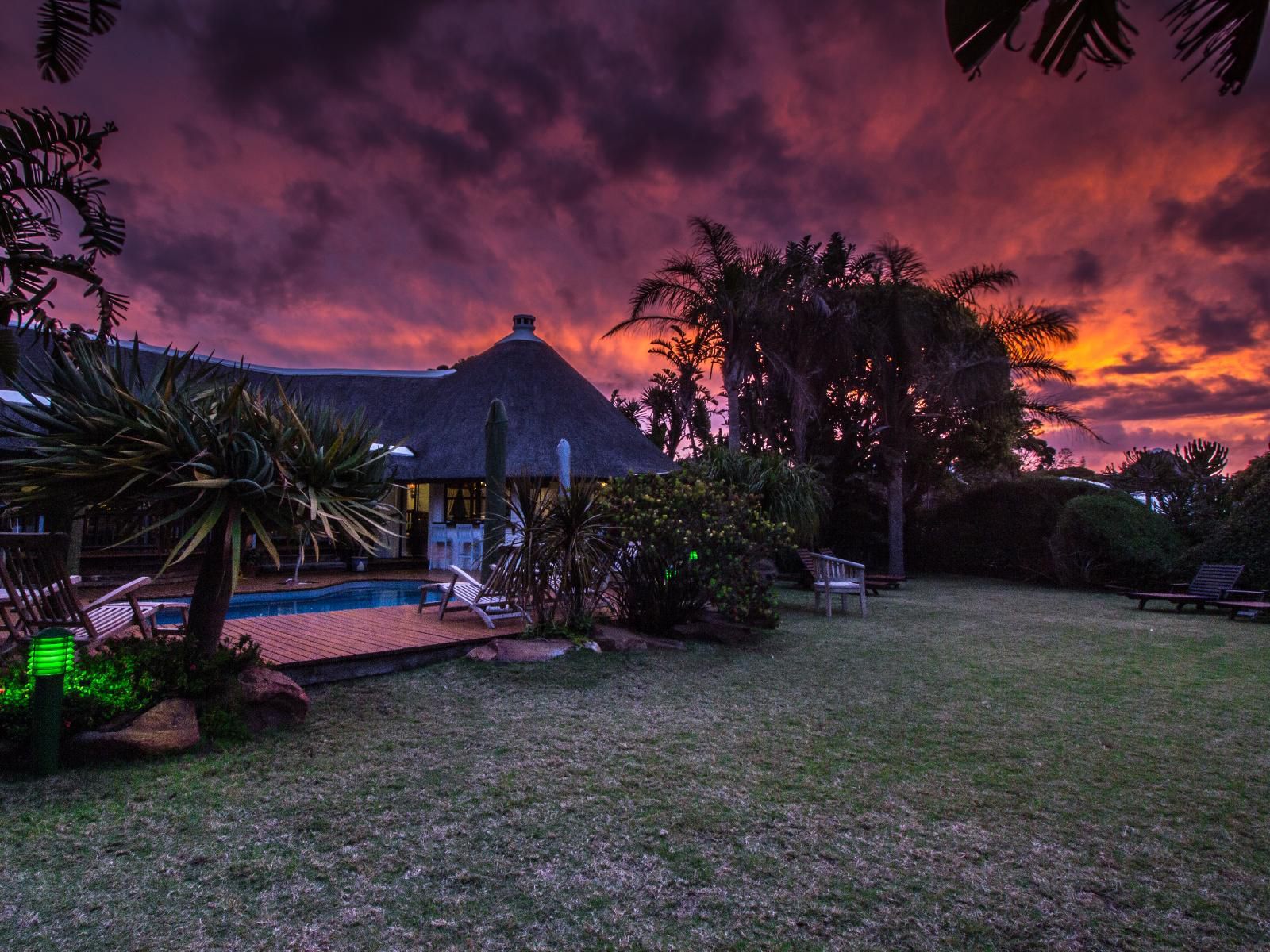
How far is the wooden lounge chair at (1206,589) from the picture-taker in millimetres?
10617

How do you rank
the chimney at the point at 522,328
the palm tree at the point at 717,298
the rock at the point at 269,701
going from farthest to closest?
the chimney at the point at 522,328 < the palm tree at the point at 717,298 < the rock at the point at 269,701

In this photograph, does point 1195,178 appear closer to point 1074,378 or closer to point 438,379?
point 1074,378

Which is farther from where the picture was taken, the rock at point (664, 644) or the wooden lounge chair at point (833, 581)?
the wooden lounge chair at point (833, 581)

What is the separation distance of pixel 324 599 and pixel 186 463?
358 inches

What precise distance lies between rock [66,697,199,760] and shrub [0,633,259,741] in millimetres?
82

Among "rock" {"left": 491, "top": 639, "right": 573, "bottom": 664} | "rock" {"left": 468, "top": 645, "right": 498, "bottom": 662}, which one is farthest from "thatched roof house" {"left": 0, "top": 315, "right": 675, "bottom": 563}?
"rock" {"left": 468, "top": 645, "right": 498, "bottom": 662}

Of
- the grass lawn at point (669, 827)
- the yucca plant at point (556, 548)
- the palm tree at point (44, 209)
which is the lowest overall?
the grass lawn at point (669, 827)

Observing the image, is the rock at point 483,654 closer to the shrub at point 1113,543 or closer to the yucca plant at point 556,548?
the yucca plant at point 556,548

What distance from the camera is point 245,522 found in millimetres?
4059

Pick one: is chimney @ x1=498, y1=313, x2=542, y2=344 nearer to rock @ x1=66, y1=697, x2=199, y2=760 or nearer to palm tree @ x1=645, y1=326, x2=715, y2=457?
palm tree @ x1=645, y1=326, x2=715, y2=457

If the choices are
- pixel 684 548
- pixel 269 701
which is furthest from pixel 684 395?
pixel 269 701

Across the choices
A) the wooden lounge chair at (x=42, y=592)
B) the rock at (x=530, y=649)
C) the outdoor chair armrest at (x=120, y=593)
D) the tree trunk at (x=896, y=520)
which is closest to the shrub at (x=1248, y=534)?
the tree trunk at (x=896, y=520)

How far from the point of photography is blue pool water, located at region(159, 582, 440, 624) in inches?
400

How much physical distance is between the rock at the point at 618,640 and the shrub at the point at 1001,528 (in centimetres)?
1278
